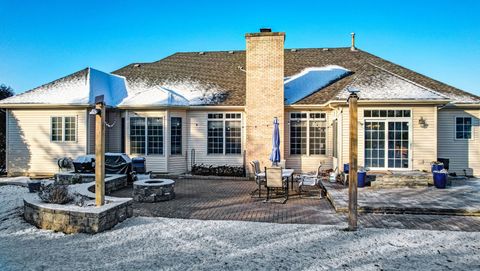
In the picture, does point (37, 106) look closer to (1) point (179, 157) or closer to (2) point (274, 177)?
(1) point (179, 157)

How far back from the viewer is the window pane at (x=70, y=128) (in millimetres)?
15156

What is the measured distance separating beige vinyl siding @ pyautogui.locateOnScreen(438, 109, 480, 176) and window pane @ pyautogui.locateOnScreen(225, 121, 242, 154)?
8.72 m

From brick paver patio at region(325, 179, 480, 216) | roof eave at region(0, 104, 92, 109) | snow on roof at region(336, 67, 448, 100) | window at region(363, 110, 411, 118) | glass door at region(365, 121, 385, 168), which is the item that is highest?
snow on roof at region(336, 67, 448, 100)

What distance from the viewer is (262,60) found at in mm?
14586

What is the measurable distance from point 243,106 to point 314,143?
363 cm

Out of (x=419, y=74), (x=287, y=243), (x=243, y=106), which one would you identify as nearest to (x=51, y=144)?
(x=243, y=106)

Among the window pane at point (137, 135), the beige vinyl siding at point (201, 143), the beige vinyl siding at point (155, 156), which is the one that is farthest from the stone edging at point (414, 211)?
the window pane at point (137, 135)

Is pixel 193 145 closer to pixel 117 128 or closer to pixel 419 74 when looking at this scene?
pixel 117 128

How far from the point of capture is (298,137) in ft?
49.6

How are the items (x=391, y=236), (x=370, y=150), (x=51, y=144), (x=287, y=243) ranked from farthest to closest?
(x=51, y=144) → (x=370, y=150) → (x=391, y=236) → (x=287, y=243)

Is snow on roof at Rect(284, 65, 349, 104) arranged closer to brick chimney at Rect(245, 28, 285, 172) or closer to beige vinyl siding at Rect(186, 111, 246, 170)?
brick chimney at Rect(245, 28, 285, 172)

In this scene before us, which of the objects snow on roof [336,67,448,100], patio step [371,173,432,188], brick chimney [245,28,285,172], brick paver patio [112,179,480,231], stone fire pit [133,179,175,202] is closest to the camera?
brick paver patio [112,179,480,231]

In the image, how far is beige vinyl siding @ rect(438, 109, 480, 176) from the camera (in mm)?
14273

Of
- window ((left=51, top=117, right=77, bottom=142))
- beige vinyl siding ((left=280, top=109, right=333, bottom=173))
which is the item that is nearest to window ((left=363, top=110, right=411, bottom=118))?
beige vinyl siding ((left=280, top=109, right=333, bottom=173))
